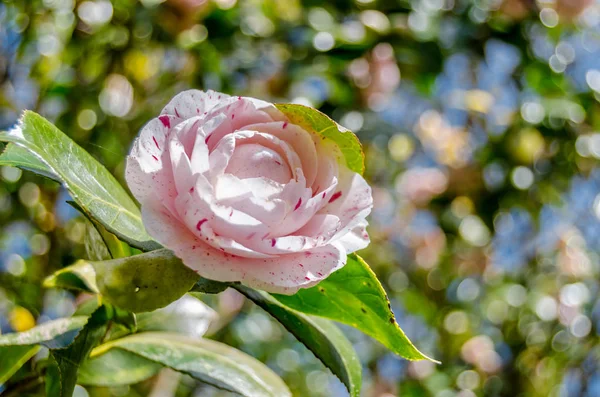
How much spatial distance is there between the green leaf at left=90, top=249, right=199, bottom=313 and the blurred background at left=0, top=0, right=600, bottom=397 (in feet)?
1.38

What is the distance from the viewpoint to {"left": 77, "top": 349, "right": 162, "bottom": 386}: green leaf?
0.55 meters

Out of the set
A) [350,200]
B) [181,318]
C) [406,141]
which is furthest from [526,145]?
[350,200]

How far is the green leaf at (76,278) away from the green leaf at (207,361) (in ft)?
0.58

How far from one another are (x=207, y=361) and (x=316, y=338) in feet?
0.35

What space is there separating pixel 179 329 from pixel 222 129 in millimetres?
267

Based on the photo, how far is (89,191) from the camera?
15.2 inches

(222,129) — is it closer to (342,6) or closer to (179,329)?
(179,329)

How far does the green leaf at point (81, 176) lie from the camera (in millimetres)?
369

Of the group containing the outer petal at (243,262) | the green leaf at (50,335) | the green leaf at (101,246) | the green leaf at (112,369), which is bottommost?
the green leaf at (112,369)

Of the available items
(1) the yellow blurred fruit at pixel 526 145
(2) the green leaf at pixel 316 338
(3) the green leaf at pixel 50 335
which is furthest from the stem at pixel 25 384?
(1) the yellow blurred fruit at pixel 526 145

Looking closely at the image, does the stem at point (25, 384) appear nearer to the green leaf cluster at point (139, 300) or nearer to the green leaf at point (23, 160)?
the green leaf cluster at point (139, 300)

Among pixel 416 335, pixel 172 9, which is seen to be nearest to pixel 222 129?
pixel 172 9

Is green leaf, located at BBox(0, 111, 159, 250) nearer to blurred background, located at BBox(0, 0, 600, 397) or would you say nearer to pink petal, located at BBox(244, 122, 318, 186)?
pink petal, located at BBox(244, 122, 318, 186)

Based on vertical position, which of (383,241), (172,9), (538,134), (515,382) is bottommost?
(515,382)
